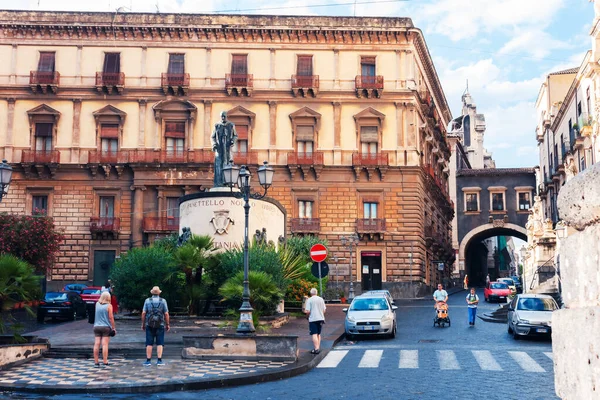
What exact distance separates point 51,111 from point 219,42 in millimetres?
11194

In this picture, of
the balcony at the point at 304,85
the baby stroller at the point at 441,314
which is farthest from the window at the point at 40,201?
the baby stroller at the point at 441,314

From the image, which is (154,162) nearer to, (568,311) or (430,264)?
(430,264)

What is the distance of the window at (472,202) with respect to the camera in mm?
69656

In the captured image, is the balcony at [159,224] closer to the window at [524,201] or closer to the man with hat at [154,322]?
the man with hat at [154,322]

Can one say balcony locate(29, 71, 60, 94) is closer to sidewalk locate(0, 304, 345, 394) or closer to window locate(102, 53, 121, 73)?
window locate(102, 53, 121, 73)

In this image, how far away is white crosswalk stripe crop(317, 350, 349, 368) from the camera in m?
15.1

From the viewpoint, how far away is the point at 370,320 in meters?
20.7

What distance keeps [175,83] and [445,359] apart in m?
33.2

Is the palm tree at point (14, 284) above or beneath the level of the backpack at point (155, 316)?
above

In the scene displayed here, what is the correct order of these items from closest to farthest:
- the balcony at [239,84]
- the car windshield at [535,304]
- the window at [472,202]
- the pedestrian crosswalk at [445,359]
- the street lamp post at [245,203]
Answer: the pedestrian crosswalk at [445,359] < the street lamp post at [245,203] < the car windshield at [535,304] < the balcony at [239,84] < the window at [472,202]

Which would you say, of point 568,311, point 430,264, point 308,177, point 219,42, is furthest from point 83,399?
point 430,264

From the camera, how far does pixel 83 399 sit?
10.6 meters

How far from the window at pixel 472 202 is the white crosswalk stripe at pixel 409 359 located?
54.1 m

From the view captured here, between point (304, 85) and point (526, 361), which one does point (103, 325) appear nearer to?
point (526, 361)
